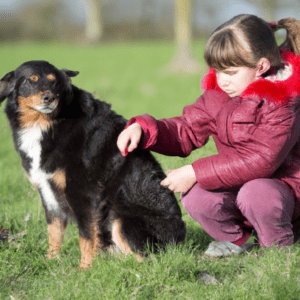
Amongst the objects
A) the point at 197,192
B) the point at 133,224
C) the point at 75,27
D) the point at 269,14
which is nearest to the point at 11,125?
the point at 133,224

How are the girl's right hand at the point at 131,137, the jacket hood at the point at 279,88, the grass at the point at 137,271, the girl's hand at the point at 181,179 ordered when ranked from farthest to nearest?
the girl's hand at the point at 181,179
the girl's right hand at the point at 131,137
the jacket hood at the point at 279,88
the grass at the point at 137,271

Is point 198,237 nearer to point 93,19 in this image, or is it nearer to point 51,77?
point 51,77

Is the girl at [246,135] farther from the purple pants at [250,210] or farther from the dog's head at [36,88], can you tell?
the dog's head at [36,88]

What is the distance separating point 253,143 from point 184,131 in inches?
22.1

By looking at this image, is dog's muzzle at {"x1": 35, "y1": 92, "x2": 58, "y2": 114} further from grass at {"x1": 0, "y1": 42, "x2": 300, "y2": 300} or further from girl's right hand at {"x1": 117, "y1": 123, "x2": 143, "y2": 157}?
grass at {"x1": 0, "y1": 42, "x2": 300, "y2": 300}

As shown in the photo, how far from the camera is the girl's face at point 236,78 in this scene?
243 centimetres

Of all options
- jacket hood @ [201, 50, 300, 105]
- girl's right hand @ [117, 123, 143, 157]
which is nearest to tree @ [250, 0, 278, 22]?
jacket hood @ [201, 50, 300, 105]

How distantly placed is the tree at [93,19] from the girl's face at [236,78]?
34014mm

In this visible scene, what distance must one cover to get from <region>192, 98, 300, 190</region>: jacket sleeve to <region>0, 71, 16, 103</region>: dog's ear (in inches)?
64.1

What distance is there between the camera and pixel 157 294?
215 cm

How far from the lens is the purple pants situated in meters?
2.39

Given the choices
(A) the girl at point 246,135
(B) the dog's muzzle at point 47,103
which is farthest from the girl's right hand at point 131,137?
(B) the dog's muzzle at point 47,103

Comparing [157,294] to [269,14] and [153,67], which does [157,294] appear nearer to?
[153,67]

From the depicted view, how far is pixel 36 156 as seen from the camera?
2.71 meters
